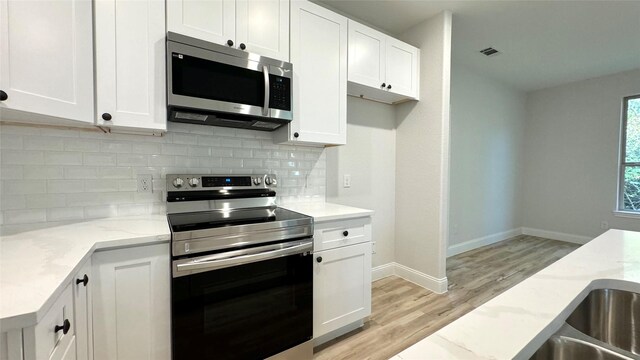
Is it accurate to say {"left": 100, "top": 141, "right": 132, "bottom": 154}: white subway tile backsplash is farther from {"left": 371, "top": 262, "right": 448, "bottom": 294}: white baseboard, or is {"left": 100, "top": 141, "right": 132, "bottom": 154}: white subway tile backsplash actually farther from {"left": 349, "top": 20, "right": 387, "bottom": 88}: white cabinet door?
{"left": 371, "top": 262, "right": 448, "bottom": 294}: white baseboard

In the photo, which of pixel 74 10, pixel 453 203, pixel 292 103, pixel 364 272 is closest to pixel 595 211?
pixel 453 203

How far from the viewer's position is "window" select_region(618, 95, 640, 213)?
13.2ft

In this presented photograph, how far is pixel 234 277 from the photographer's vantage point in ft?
4.61

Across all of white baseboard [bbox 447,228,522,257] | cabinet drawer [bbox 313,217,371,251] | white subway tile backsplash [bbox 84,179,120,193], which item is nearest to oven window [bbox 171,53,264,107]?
white subway tile backsplash [bbox 84,179,120,193]

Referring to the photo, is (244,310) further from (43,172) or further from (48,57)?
(48,57)

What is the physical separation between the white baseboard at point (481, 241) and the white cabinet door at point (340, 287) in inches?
89.7

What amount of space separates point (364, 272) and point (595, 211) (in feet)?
15.5

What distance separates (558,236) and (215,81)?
5958 millimetres

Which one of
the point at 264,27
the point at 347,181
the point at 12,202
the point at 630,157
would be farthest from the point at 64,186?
the point at 630,157

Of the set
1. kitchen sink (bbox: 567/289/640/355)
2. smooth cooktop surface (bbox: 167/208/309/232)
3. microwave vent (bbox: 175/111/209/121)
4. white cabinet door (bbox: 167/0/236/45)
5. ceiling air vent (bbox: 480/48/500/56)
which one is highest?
ceiling air vent (bbox: 480/48/500/56)

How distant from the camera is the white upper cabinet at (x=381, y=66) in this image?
2.29m

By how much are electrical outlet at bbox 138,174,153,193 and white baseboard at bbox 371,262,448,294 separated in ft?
7.39

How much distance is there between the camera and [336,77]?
216 centimetres

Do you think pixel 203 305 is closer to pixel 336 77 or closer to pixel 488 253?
pixel 336 77
